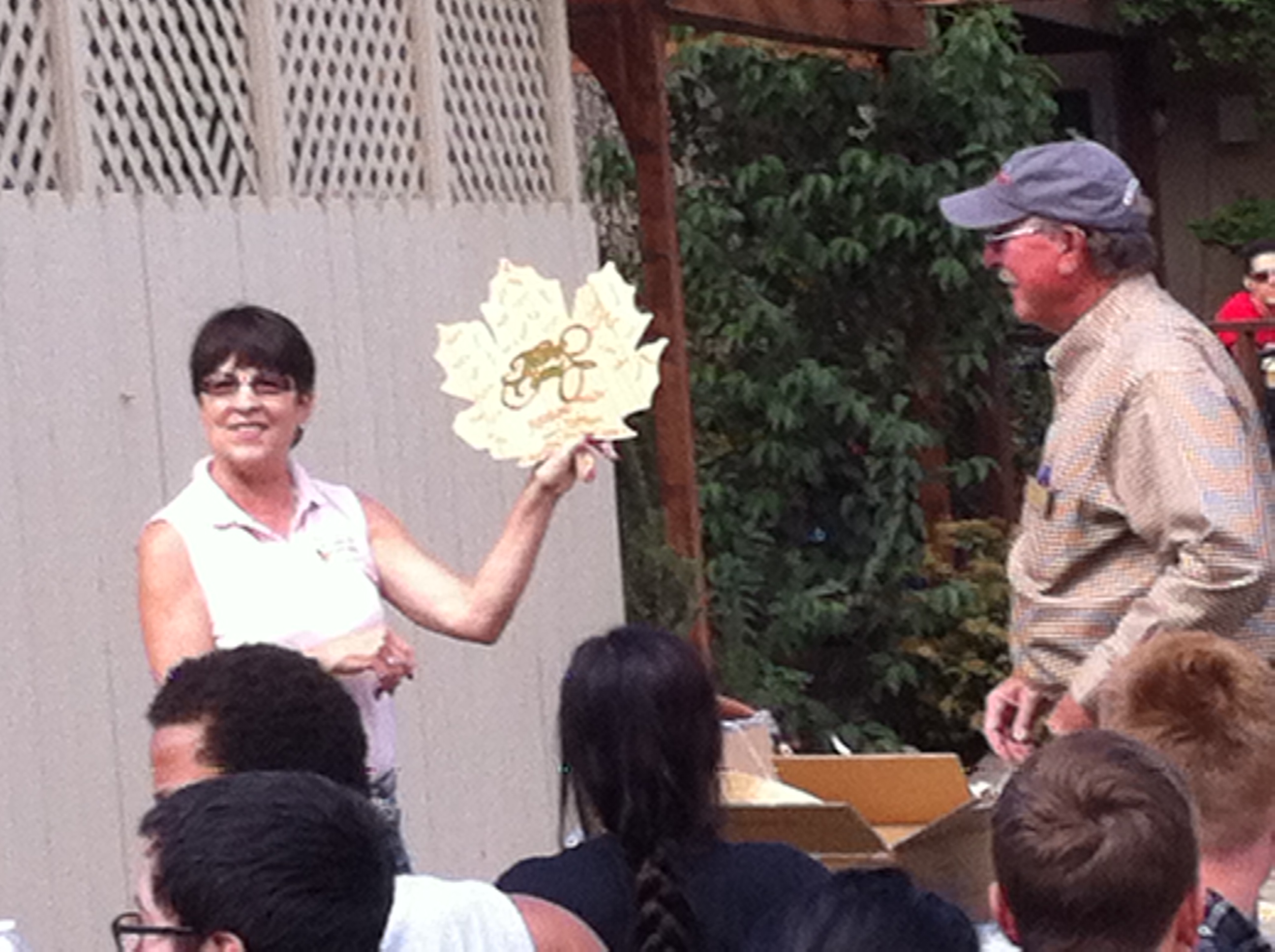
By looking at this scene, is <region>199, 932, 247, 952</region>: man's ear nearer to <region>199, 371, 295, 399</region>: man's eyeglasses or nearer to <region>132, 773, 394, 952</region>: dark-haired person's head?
<region>132, 773, 394, 952</region>: dark-haired person's head

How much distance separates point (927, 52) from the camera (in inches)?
417

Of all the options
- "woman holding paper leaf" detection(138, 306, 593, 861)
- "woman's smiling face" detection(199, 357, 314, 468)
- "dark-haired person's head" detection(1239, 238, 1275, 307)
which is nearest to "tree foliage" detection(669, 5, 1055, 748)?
"dark-haired person's head" detection(1239, 238, 1275, 307)

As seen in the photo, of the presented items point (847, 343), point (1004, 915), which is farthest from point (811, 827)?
point (847, 343)

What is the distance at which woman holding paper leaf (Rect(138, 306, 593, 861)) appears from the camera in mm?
4473

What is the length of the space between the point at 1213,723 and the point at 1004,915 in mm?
632

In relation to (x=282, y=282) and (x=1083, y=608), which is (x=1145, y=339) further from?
(x=282, y=282)

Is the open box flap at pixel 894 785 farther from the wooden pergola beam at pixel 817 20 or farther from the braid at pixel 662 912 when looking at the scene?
the wooden pergola beam at pixel 817 20

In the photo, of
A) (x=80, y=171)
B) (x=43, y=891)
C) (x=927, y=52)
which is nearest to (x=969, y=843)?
(x=43, y=891)

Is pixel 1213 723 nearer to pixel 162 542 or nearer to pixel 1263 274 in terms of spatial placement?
pixel 162 542

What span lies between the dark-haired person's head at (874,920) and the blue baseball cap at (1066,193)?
2037 mm

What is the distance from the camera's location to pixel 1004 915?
2.93 m

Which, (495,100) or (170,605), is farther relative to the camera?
(495,100)

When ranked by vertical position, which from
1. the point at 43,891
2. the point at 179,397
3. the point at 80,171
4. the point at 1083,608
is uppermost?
the point at 80,171

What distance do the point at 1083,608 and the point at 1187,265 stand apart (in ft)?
39.5
